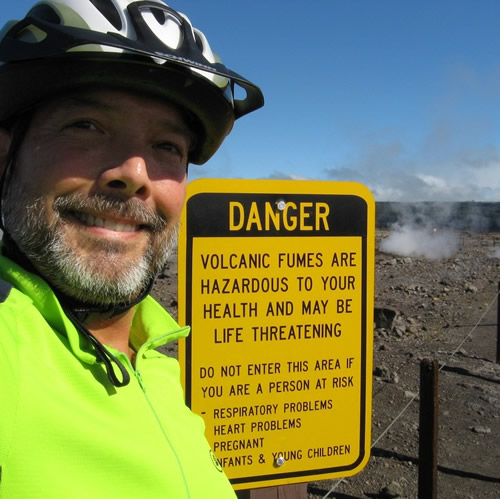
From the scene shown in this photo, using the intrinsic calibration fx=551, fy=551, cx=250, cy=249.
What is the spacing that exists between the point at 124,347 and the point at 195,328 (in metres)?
0.52

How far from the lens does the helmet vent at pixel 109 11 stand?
1791 mm

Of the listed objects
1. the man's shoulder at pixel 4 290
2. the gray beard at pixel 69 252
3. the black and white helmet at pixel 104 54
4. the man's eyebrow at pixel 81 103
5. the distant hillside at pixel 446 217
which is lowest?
the man's shoulder at pixel 4 290

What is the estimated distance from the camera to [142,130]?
1.73 metres

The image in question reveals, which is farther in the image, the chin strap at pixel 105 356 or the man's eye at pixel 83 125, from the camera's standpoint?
the man's eye at pixel 83 125

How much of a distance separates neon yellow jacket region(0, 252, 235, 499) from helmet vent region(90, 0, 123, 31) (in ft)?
2.78

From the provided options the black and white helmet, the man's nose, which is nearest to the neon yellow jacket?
the man's nose

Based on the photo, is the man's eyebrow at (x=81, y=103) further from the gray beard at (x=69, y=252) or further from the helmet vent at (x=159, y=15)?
the helmet vent at (x=159, y=15)

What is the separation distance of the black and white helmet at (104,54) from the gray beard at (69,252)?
35 centimetres

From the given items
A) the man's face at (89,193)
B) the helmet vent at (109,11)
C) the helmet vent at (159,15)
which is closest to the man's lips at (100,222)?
the man's face at (89,193)

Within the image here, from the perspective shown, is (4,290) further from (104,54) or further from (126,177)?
(104,54)

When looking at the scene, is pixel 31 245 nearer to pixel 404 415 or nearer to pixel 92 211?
pixel 92 211

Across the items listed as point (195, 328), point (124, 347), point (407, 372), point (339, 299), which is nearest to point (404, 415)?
point (407, 372)

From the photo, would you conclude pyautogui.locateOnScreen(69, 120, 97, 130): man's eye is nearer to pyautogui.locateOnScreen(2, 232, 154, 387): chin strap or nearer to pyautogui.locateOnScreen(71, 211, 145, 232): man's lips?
pyautogui.locateOnScreen(71, 211, 145, 232): man's lips

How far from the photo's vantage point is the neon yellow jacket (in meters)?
1.18
